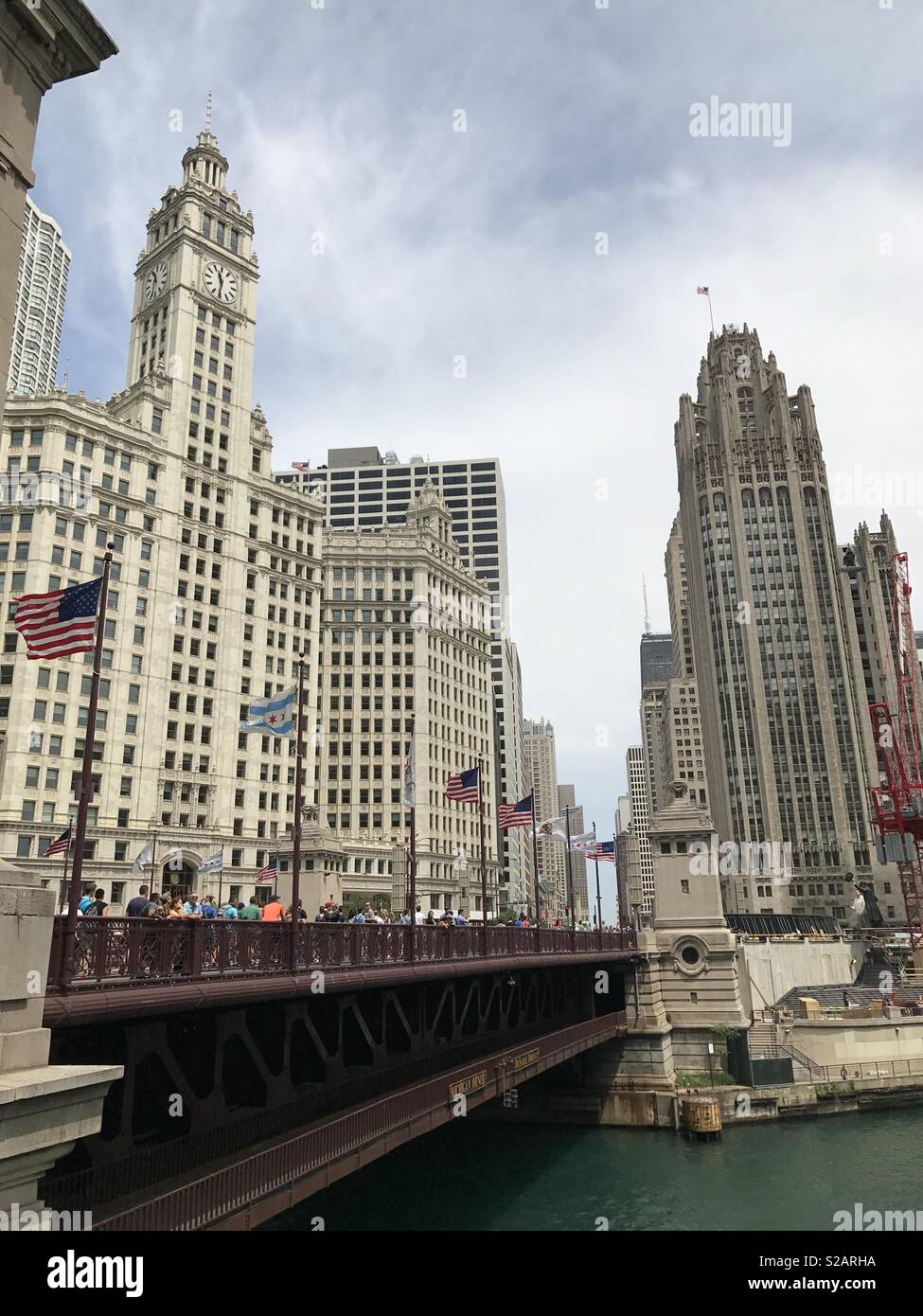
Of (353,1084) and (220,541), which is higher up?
(220,541)

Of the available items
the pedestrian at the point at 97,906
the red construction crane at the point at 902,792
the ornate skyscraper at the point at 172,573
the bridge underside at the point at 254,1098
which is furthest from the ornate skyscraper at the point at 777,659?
the pedestrian at the point at 97,906

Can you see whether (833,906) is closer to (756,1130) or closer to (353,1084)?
(756,1130)

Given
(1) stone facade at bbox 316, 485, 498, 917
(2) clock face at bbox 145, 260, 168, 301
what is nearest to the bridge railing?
(1) stone facade at bbox 316, 485, 498, 917

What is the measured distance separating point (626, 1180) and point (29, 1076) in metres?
31.8

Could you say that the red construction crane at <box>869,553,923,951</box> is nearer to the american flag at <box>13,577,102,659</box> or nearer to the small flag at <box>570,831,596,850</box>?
the small flag at <box>570,831,596,850</box>

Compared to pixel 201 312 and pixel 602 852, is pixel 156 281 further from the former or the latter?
pixel 602 852

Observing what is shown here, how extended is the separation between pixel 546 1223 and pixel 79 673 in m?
52.1

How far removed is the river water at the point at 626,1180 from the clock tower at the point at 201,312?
61.9 meters

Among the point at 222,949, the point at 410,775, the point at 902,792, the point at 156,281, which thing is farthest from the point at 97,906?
the point at 902,792

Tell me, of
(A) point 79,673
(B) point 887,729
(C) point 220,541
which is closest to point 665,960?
(A) point 79,673

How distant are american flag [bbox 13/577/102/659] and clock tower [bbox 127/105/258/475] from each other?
6747cm

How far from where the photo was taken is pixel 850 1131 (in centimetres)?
4203

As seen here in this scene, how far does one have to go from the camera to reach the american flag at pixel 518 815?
35594mm

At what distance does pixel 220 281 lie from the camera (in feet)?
284
